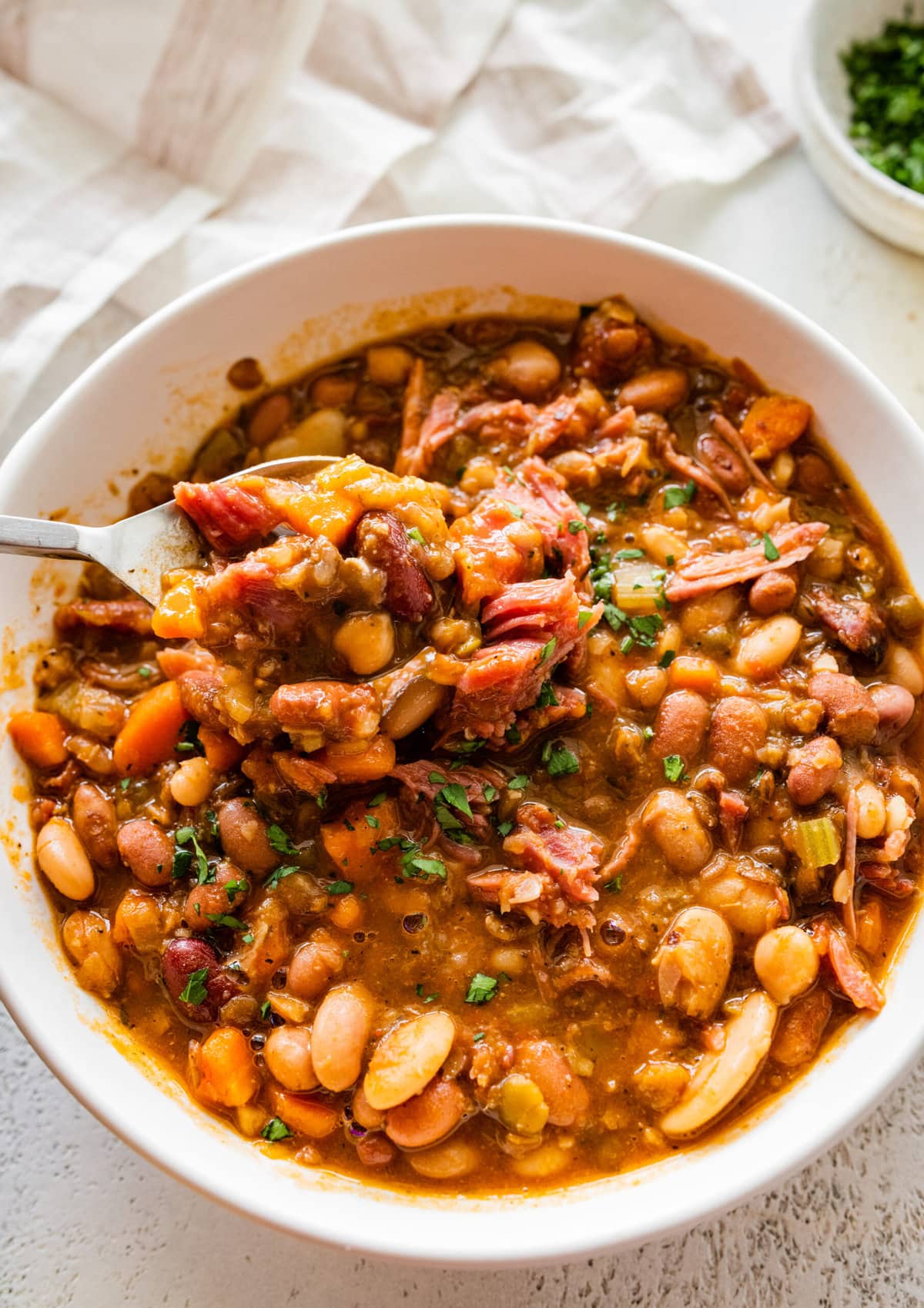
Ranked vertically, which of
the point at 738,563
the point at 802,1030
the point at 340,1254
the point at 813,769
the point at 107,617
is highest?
the point at 738,563

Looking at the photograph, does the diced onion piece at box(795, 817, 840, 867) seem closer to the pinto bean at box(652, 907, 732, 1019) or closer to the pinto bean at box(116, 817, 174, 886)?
the pinto bean at box(652, 907, 732, 1019)

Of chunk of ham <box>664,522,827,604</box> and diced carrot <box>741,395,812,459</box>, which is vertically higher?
diced carrot <box>741,395,812,459</box>

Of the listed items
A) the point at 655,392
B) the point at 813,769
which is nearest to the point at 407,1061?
the point at 813,769

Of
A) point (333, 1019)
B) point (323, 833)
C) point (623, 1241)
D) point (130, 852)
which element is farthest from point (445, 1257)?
point (130, 852)

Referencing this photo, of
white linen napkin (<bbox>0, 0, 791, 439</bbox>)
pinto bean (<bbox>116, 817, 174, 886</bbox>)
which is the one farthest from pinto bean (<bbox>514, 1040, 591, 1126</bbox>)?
white linen napkin (<bbox>0, 0, 791, 439</bbox>)

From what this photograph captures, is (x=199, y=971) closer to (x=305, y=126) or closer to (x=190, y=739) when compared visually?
(x=190, y=739)

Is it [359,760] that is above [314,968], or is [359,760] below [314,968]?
above
